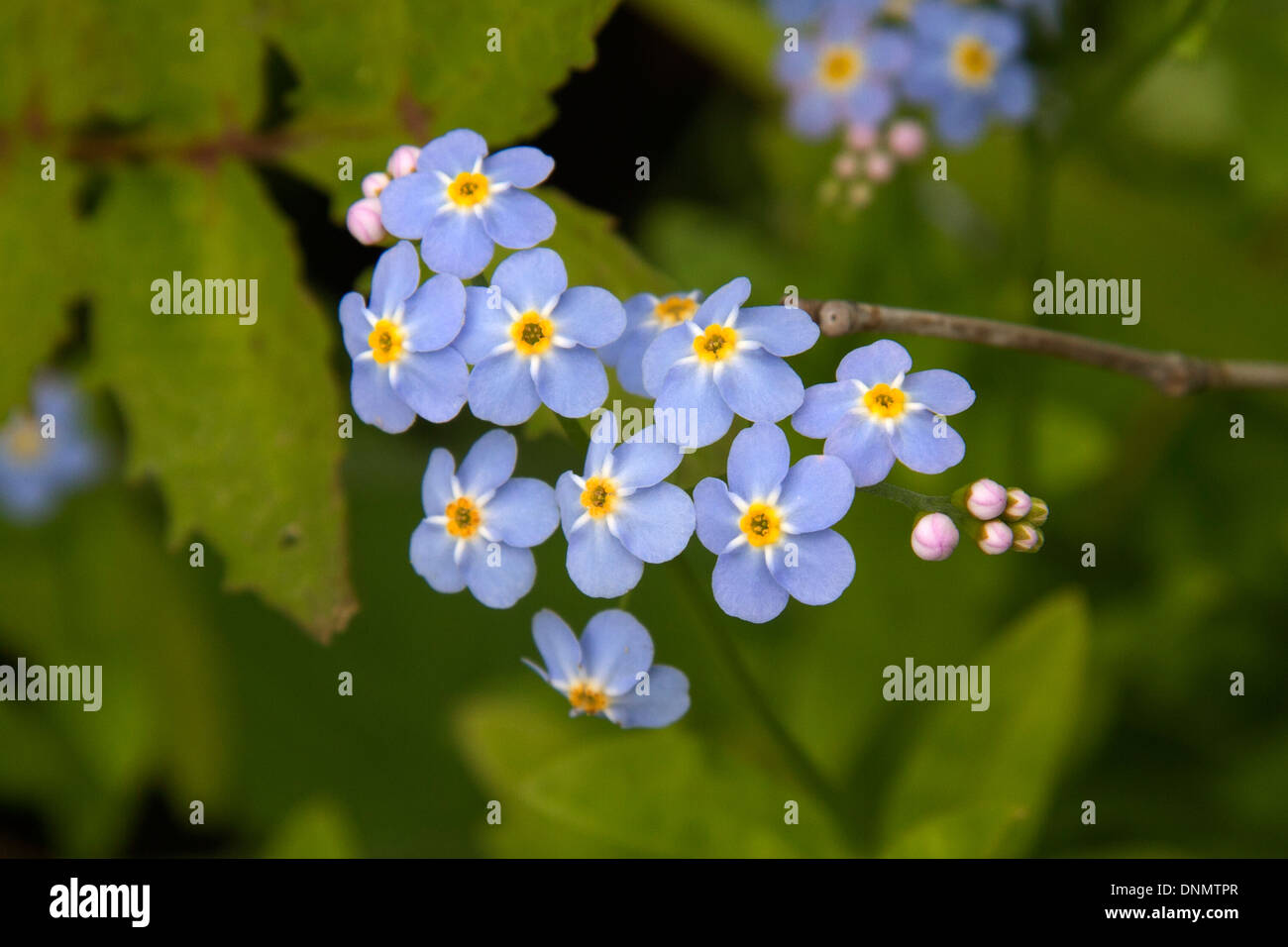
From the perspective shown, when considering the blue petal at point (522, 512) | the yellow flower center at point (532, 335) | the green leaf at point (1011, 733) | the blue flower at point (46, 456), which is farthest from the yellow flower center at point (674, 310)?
the blue flower at point (46, 456)

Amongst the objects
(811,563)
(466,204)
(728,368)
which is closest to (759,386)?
(728,368)

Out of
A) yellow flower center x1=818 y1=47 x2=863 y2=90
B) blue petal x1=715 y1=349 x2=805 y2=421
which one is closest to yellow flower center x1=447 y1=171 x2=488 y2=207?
blue petal x1=715 y1=349 x2=805 y2=421

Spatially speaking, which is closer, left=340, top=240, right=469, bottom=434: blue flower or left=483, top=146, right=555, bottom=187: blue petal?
left=340, top=240, right=469, bottom=434: blue flower

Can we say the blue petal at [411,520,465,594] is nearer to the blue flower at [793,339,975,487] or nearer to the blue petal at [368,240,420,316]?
the blue petal at [368,240,420,316]

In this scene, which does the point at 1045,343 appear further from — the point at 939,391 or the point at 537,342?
the point at 537,342

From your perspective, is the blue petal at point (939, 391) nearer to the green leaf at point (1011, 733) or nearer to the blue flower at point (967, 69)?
the green leaf at point (1011, 733)

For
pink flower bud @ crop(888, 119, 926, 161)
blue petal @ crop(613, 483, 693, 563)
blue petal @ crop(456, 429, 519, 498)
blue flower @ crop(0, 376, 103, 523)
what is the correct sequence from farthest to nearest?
blue flower @ crop(0, 376, 103, 523), pink flower bud @ crop(888, 119, 926, 161), blue petal @ crop(456, 429, 519, 498), blue petal @ crop(613, 483, 693, 563)

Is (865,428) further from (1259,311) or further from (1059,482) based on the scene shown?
(1259,311)

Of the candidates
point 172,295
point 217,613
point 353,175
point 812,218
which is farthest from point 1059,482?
point 217,613
